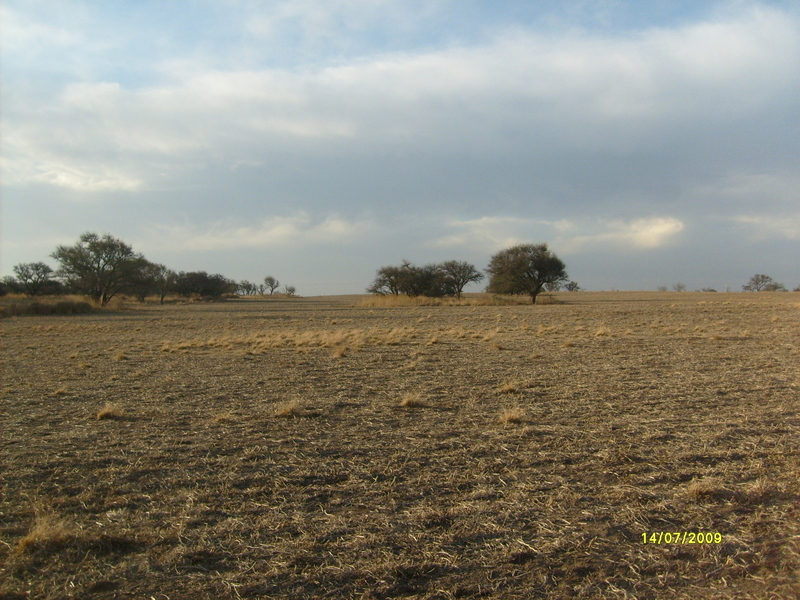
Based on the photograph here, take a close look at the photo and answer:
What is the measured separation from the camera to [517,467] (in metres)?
5.12

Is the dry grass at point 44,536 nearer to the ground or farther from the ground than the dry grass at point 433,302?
nearer to the ground

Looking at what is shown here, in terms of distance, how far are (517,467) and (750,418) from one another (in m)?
3.90

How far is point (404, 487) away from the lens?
4.65 meters

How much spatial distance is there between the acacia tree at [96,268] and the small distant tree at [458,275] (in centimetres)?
3870

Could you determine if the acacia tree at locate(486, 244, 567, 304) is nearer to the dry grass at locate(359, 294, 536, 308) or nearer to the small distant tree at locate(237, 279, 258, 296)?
the dry grass at locate(359, 294, 536, 308)

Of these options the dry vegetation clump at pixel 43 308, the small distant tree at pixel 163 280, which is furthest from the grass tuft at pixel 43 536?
the small distant tree at pixel 163 280

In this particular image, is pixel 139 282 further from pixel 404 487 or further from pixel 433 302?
pixel 404 487

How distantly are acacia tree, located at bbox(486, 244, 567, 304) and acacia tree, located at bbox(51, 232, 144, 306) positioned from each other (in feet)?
139

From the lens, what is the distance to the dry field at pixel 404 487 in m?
3.23

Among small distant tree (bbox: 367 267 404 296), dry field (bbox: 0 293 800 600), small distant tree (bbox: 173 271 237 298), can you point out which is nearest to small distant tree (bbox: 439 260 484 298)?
small distant tree (bbox: 367 267 404 296)
